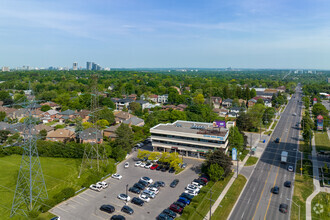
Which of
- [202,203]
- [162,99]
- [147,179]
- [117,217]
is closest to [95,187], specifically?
[147,179]

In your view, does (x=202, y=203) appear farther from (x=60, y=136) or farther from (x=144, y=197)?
(x=60, y=136)

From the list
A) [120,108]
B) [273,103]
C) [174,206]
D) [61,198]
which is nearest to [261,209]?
[174,206]

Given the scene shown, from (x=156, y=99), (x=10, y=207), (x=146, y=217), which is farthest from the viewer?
(x=156, y=99)

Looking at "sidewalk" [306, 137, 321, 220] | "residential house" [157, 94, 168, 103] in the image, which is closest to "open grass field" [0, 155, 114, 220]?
"sidewalk" [306, 137, 321, 220]

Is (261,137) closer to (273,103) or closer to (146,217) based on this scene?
(146,217)

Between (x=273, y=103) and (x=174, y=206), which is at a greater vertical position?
(x=273, y=103)

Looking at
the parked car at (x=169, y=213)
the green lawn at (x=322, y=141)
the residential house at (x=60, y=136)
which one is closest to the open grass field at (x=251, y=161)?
the green lawn at (x=322, y=141)

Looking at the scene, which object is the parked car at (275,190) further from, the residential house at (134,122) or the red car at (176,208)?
the residential house at (134,122)
